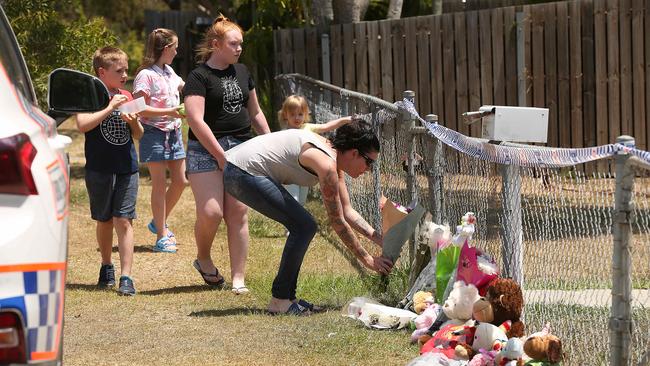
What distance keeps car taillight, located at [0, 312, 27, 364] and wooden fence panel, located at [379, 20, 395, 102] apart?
11.0 meters

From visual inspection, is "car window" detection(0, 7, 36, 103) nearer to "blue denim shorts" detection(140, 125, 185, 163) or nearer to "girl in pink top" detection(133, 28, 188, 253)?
"girl in pink top" detection(133, 28, 188, 253)

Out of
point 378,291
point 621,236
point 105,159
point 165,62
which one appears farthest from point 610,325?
point 165,62

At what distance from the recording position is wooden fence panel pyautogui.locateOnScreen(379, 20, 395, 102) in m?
14.0

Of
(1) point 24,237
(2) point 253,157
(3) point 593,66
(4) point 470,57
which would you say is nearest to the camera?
(1) point 24,237

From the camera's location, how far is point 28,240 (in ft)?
10.9

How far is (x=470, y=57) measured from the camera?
13.1 metres

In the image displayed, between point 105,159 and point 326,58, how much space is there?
6837 millimetres

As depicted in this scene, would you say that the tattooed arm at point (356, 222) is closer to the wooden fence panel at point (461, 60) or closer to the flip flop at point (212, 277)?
the flip flop at point (212, 277)

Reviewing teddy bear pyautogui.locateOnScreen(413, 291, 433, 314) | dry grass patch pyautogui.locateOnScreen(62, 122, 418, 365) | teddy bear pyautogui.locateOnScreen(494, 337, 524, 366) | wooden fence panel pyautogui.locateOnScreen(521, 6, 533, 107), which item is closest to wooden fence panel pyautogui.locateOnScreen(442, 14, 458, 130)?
wooden fence panel pyautogui.locateOnScreen(521, 6, 533, 107)

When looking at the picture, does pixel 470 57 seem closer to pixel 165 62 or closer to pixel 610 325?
pixel 165 62

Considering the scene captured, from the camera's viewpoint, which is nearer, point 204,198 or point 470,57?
point 204,198

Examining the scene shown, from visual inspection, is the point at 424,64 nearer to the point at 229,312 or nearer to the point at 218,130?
the point at 218,130

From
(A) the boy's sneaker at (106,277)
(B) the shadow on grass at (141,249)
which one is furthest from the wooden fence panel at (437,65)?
(A) the boy's sneaker at (106,277)

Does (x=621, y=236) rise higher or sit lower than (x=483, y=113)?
lower
